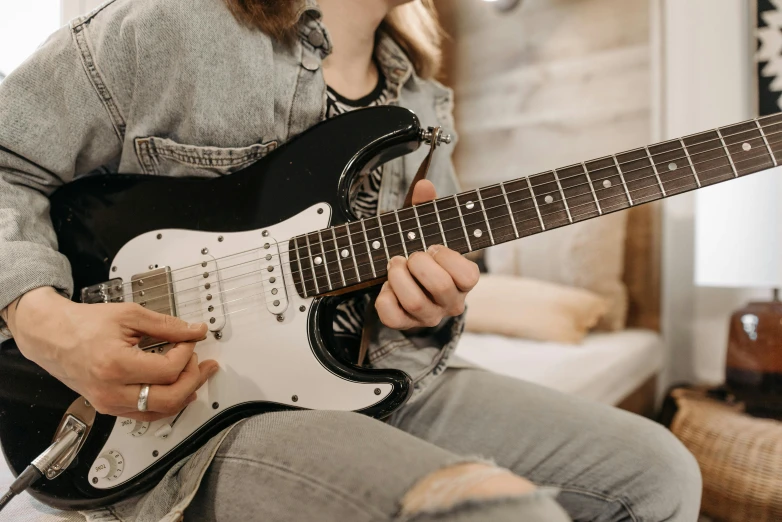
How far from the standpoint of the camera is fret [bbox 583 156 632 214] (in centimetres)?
57

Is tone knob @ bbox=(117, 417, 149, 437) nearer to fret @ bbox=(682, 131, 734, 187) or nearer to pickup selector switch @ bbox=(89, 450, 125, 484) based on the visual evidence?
pickup selector switch @ bbox=(89, 450, 125, 484)

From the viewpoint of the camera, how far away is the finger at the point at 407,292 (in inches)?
21.0

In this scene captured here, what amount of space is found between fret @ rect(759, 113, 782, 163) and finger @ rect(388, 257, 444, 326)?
46 cm

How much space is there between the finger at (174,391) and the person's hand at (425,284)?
0.22 meters

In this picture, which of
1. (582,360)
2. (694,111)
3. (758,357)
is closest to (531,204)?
(582,360)

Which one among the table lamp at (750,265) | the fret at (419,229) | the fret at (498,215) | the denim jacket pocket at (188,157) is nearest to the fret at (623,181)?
the fret at (498,215)

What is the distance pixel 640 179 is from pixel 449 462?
411 millimetres

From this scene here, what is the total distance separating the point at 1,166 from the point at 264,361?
0.40 meters

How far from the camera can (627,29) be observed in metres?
1.71

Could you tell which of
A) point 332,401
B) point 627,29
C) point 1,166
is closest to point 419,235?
point 332,401

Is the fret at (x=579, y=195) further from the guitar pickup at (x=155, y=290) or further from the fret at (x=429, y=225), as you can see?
the guitar pickup at (x=155, y=290)

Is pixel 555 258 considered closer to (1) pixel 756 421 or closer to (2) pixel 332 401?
(1) pixel 756 421

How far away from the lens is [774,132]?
587 mm

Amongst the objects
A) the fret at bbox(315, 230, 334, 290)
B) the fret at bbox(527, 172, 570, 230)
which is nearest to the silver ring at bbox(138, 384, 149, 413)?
the fret at bbox(315, 230, 334, 290)
